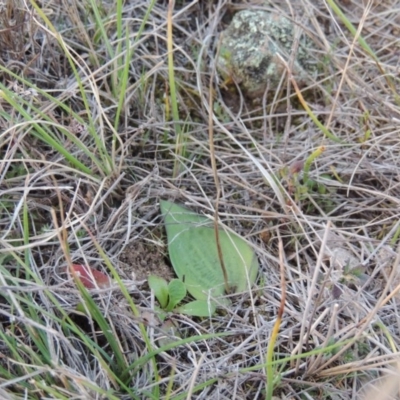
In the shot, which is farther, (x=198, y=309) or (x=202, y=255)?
A: (x=202, y=255)

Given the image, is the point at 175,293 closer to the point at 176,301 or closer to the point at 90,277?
the point at 176,301

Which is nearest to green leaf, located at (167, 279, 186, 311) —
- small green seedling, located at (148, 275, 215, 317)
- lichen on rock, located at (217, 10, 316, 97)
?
small green seedling, located at (148, 275, 215, 317)

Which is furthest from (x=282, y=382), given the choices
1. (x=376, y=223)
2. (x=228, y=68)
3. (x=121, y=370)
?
(x=228, y=68)

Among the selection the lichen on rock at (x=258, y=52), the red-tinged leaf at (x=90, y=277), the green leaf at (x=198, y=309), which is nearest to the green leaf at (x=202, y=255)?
the green leaf at (x=198, y=309)

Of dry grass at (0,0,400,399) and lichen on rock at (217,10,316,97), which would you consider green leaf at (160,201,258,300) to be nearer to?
dry grass at (0,0,400,399)

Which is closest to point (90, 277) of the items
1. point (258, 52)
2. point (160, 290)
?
point (160, 290)

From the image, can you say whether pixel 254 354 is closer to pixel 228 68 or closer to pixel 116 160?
Answer: pixel 116 160

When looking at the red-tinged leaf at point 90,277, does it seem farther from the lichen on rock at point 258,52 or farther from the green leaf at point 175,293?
the lichen on rock at point 258,52
